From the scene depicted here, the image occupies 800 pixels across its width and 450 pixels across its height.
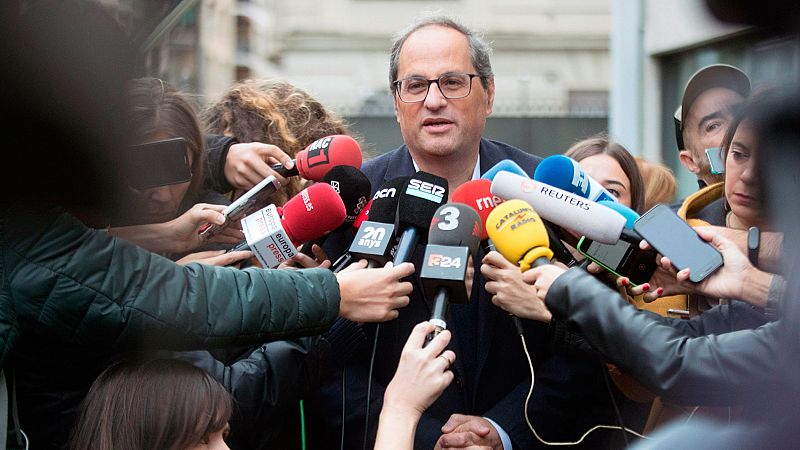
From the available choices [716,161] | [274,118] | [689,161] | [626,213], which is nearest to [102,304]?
[626,213]

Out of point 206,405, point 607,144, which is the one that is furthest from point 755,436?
point 607,144

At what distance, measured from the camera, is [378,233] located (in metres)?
2.50

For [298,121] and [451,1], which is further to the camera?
[451,1]

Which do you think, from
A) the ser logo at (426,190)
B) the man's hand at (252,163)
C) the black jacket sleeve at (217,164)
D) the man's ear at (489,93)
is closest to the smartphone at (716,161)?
the man's ear at (489,93)

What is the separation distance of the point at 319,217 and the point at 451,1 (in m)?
12.0

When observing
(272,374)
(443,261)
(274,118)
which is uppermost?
(274,118)

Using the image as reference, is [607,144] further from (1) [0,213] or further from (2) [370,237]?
(1) [0,213]

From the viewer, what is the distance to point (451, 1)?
1410 centimetres

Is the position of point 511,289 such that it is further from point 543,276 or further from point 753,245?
point 753,245

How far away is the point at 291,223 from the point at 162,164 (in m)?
0.42

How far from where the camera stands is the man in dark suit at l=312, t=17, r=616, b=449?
9.14 ft

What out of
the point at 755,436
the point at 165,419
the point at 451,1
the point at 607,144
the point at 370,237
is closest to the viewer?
the point at 755,436

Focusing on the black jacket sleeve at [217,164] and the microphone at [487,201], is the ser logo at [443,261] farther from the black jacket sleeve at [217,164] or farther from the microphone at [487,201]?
the black jacket sleeve at [217,164]

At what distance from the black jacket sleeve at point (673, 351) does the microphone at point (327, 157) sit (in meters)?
0.90
